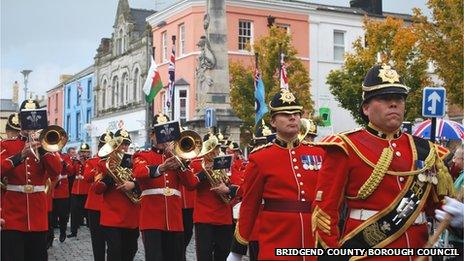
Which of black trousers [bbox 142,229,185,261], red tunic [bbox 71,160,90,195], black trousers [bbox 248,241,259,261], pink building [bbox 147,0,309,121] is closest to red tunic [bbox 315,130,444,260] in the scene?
black trousers [bbox 248,241,259,261]

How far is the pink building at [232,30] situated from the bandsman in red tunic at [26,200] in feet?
114

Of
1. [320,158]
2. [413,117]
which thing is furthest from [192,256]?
[413,117]

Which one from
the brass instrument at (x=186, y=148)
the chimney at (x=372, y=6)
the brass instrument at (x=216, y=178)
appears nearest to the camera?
the brass instrument at (x=186, y=148)

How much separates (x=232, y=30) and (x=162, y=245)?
117 ft

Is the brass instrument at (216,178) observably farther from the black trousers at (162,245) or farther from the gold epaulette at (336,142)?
the gold epaulette at (336,142)

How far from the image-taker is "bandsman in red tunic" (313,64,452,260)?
4797 mm

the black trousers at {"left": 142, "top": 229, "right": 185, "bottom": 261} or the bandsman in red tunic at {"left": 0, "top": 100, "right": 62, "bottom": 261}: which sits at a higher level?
the bandsman in red tunic at {"left": 0, "top": 100, "right": 62, "bottom": 261}

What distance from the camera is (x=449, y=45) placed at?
28.7 m

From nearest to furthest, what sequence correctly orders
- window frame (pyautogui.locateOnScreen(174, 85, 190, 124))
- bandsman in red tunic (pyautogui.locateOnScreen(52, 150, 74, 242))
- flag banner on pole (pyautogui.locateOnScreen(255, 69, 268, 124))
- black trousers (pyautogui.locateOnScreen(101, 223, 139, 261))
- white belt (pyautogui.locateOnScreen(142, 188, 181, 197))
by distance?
white belt (pyautogui.locateOnScreen(142, 188, 181, 197)) < black trousers (pyautogui.locateOnScreen(101, 223, 139, 261)) < bandsman in red tunic (pyautogui.locateOnScreen(52, 150, 74, 242)) < flag banner on pole (pyautogui.locateOnScreen(255, 69, 268, 124)) < window frame (pyautogui.locateOnScreen(174, 85, 190, 124))

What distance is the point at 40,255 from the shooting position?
950 cm

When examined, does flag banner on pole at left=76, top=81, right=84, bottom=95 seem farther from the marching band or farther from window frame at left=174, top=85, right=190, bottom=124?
the marching band

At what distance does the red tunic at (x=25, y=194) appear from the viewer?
31.0 feet

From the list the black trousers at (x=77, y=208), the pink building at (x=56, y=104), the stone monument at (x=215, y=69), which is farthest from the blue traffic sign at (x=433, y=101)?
the pink building at (x=56, y=104)

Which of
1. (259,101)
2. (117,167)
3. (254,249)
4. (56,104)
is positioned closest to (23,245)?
(117,167)
